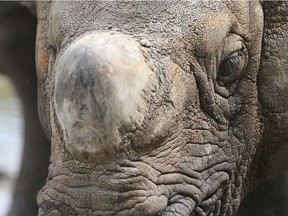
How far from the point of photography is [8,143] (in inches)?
297

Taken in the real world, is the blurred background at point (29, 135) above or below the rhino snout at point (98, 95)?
below

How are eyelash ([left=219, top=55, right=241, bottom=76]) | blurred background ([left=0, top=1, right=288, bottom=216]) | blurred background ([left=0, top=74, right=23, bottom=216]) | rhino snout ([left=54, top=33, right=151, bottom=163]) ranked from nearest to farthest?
rhino snout ([left=54, top=33, right=151, bottom=163])
eyelash ([left=219, top=55, right=241, bottom=76])
blurred background ([left=0, top=1, right=288, bottom=216])
blurred background ([left=0, top=74, right=23, bottom=216])

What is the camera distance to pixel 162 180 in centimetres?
314

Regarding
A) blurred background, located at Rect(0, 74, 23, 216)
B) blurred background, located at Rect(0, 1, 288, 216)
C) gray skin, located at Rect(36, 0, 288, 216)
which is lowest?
blurred background, located at Rect(0, 74, 23, 216)

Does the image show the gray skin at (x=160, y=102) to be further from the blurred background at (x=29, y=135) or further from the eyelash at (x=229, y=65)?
the blurred background at (x=29, y=135)

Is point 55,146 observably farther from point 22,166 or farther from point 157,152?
point 22,166

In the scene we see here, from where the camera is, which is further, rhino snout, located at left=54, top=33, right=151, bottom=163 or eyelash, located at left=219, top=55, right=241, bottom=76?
eyelash, located at left=219, top=55, right=241, bottom=76

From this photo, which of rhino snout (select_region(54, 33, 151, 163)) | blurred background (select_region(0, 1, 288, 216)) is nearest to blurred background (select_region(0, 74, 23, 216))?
blurred background (select_region(0, 1, 288, 216))

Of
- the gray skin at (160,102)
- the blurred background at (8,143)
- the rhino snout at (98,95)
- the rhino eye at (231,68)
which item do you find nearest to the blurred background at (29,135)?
the blurred background at (8,143)

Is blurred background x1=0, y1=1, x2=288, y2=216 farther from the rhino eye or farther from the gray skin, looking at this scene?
the rhino eye

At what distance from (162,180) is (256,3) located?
66 centimetres

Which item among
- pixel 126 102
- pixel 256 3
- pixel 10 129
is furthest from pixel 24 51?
pixel 10 129

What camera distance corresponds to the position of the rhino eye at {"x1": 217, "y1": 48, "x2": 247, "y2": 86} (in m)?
3.39

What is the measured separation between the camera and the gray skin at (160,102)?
9.77 ft
